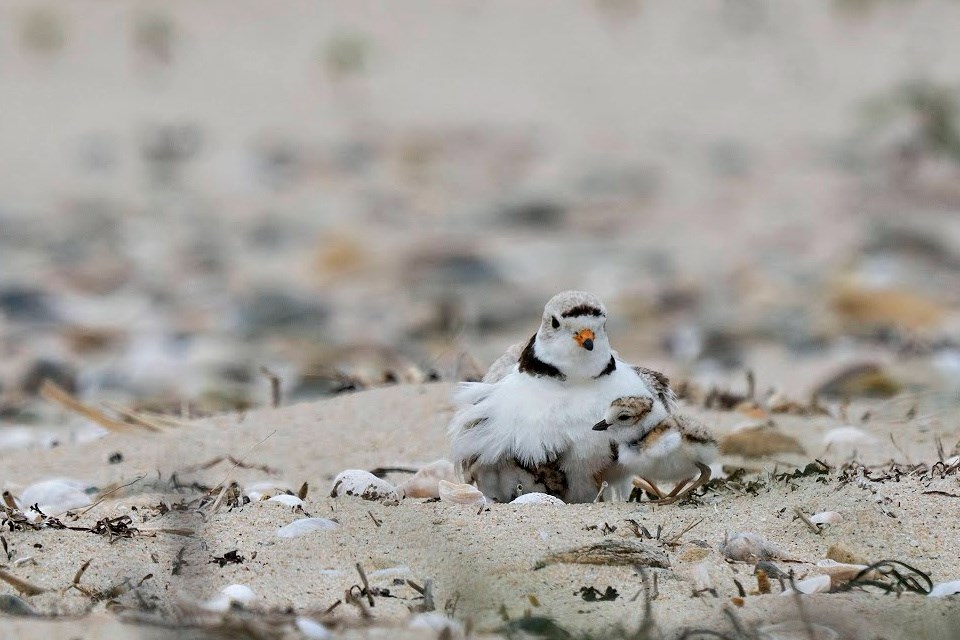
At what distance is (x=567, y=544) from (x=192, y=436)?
2.02 metres

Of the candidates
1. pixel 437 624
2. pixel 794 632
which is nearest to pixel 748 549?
pixel 794 632

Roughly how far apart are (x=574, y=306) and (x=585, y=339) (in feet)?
0.38

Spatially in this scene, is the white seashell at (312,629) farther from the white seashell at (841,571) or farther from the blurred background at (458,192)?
the blurred background at (458,192)

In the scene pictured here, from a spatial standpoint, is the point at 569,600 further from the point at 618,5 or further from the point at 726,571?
the point at 618,5

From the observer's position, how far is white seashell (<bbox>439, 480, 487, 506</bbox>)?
11.4 ft

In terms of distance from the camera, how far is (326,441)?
463cm

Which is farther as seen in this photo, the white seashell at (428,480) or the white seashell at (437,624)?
the white seashell at (428,480)

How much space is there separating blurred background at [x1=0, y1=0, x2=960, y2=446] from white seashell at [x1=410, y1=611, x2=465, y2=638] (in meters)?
2.62

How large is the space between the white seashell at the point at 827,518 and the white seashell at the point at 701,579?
43cm

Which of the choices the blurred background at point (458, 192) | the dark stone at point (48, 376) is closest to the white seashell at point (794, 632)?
the blurred background at point (458, 192)

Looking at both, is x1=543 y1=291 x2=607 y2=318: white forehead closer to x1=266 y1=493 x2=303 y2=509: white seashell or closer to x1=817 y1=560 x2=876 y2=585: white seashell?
x1=266 y1=493 x2=303 y2=509: white seashell

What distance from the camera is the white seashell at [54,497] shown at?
3838 mm

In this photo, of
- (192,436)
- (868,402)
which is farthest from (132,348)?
(868,402)

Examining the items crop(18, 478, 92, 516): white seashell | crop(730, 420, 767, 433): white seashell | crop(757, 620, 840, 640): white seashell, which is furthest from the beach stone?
crop(730, 420, 767, 433): white seashell
